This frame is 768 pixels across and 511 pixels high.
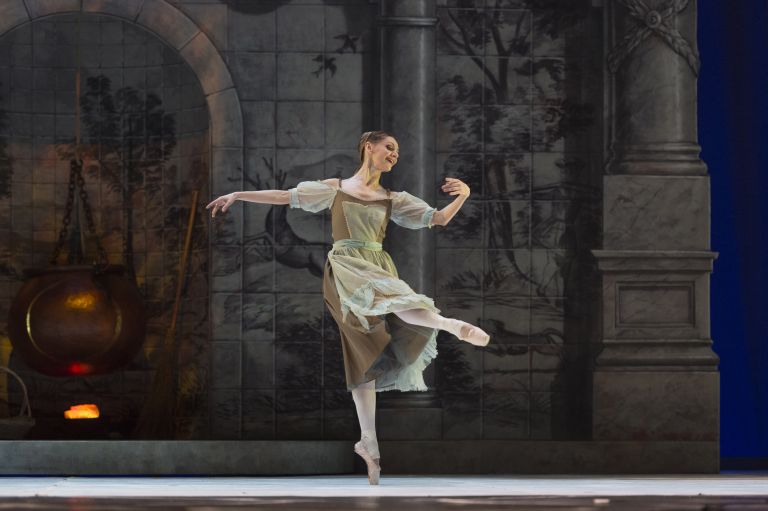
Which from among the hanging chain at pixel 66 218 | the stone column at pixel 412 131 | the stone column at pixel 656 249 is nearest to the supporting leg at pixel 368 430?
the stone column at pixel 412 131

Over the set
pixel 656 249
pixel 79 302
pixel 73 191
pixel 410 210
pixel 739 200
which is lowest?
pixel 79 302

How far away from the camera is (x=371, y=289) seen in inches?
290

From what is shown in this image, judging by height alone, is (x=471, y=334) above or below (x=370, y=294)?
below

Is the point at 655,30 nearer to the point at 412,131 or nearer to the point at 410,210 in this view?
the point at 412,131

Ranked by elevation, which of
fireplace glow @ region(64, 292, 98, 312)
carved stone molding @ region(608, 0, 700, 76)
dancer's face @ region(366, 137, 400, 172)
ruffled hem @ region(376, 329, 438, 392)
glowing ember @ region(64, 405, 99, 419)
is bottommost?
glowing ember @ region(64, 405, 99, 419)

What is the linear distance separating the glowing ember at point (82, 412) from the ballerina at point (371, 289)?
3412 mm

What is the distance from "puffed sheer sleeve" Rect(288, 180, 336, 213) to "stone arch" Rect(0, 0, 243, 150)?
2.26 metres

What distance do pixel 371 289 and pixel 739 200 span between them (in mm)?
3897

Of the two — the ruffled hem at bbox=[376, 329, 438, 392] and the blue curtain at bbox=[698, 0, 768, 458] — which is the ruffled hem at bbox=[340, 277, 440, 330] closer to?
the ruffled hem at bbox=[376, 329, 438, 392]

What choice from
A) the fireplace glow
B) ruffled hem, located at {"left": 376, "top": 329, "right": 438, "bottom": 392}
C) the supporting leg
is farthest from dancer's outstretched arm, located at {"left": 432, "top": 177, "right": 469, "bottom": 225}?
the fireplace glow

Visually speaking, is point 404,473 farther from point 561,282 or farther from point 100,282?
point 100,282

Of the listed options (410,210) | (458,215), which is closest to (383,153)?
(410,210)

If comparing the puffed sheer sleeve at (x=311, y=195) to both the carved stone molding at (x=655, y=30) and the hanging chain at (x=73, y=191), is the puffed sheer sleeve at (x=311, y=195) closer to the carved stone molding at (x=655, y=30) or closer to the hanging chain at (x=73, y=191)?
the carved stone molding at (x=655, y=30)

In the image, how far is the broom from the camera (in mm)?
10336
